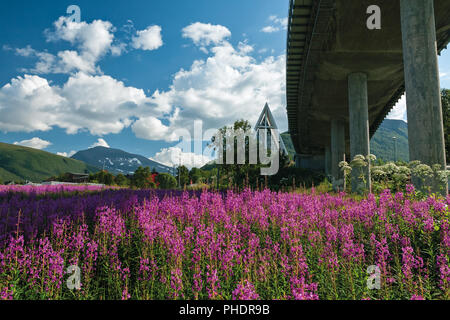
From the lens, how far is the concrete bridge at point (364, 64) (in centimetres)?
938

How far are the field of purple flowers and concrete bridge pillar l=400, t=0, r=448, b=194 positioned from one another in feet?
18.1

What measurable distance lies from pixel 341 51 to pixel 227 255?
18.2 meters

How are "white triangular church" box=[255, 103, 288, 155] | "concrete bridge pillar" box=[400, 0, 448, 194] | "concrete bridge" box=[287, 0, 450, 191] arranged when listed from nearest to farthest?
"concrete bridge pillar" box=[400, 0, 448, 194]
"concrete bridge" box=[287, 0, 450, 191]
"white triangular church" box=[255, 103, 288, 155]

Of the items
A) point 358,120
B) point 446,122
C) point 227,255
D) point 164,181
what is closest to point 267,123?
point 358,120

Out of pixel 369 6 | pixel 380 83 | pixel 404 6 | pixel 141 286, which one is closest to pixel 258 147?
pixel 380 83

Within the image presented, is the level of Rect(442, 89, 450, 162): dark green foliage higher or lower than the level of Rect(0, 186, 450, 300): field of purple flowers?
higher

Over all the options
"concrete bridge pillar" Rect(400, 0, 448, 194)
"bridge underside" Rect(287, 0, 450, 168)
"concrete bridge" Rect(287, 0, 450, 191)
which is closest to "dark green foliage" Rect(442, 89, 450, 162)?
"concrete bridge" Rect(287, 0, 450, 191)

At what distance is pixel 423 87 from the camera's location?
935 cm

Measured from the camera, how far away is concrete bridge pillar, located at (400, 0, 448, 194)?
30.3 ft

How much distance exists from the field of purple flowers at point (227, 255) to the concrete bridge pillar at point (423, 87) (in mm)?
5505

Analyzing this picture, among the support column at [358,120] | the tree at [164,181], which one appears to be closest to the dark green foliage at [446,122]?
the support column at [358,120]

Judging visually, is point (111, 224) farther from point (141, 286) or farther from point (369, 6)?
point (369, 6)

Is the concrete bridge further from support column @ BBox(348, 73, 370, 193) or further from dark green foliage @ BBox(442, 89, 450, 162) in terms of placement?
dark green foliage @ BBox(442, 89, 450, 162)
